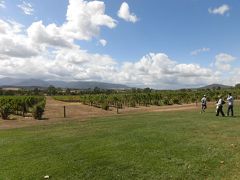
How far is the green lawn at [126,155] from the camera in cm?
960

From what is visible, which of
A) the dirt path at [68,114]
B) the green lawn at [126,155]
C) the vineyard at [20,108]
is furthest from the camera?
the vineyard at [20,108]

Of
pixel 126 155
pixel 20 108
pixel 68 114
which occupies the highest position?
pixel 126 155

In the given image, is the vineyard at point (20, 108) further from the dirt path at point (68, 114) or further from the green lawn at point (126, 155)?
the green lawn at point (126, 155)

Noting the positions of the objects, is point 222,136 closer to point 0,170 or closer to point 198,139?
point 198,139

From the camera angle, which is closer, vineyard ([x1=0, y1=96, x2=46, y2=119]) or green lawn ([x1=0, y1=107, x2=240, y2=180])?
green lawn ([x1=0, y1=107, x2=240, y2=180])

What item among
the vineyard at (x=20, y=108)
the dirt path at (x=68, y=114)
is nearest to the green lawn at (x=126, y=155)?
the dirt path at (x=68, y=114)

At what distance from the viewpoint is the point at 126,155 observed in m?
11.6

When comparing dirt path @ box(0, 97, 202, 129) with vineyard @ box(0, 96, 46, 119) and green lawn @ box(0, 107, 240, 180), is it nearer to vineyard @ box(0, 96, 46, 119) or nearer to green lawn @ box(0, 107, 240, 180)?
vineyard @ box(0, 96, 46, 119)

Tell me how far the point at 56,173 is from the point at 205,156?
5.30 m

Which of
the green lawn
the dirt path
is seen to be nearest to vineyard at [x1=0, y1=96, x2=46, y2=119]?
the dirt path

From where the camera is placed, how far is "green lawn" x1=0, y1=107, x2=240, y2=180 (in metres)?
9.60

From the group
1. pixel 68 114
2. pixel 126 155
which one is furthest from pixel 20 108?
pixel 126 155

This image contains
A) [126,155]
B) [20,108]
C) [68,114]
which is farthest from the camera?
[20,108]

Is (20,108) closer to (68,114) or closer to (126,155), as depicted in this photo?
(68,114)
